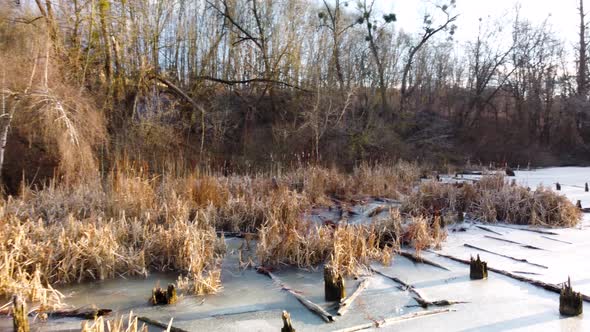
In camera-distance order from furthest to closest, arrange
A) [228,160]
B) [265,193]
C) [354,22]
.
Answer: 1. [354,22]
2. [228,160]
3. [265,193]

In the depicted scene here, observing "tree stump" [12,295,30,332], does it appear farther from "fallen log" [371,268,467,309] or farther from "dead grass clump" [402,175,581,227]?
"dead grass clump" [402,175,581,227]

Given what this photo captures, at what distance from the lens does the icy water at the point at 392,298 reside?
3414 mm

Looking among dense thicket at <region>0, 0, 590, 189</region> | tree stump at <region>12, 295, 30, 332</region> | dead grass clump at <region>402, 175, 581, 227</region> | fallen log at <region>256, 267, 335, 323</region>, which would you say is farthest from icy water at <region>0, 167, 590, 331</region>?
dense thicket at <region>0, 0, 590, 189</region>

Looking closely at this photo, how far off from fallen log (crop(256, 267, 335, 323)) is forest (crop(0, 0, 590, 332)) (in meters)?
0.02

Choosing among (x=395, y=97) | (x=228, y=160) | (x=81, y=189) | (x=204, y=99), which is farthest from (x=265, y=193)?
(x=395, y=97)

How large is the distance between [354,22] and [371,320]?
69.2 ft

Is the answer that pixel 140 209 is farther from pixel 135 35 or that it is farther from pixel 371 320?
pixel 135 35

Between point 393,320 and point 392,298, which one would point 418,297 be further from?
point 393,320

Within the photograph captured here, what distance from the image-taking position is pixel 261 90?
18969 millimetres

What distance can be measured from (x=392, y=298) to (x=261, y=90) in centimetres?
1582

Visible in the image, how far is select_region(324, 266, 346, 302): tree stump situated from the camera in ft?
12.9

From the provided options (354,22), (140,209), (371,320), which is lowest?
(371,320)

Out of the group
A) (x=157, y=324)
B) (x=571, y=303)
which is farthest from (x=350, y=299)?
(x=571, y=303)

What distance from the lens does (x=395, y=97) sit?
25.6 meters
